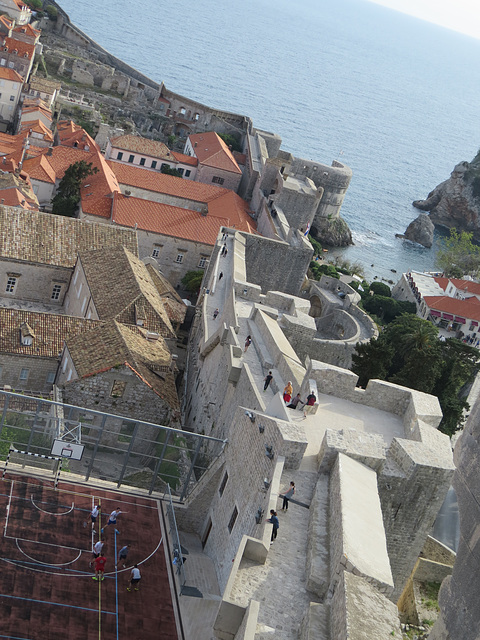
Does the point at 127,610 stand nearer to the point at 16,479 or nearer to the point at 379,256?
the point at 16,479

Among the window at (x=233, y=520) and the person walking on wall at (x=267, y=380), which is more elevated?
the person walking on wall at (x=267, y=380)

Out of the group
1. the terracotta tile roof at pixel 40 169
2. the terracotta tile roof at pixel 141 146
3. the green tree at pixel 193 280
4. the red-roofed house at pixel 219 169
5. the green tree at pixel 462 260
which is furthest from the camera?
the green tree at pixel 462 260

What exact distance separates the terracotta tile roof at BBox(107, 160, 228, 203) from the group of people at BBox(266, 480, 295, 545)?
46.1 metres

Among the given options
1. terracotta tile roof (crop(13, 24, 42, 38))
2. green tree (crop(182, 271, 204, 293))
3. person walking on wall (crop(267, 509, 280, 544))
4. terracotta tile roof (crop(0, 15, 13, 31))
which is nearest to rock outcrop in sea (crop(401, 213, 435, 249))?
terracotta tile roof (crop(13, 24, 42, 38))

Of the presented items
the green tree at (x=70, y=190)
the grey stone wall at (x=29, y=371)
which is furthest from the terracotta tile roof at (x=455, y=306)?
the grey stone wall at (x=29, y=371)

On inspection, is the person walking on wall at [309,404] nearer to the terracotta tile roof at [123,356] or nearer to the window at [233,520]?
the window at [233,520]

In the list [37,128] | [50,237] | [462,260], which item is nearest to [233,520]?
[50,237]

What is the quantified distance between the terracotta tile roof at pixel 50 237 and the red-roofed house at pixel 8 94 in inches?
1484

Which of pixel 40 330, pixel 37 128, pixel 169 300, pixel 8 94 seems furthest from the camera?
pixel 8 94

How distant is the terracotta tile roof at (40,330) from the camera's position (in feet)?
113

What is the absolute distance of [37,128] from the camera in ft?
227

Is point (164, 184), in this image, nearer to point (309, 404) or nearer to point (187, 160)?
point (187, 160)

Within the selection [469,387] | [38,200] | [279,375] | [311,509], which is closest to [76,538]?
[311,509]

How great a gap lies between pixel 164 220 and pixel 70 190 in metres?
7.41
